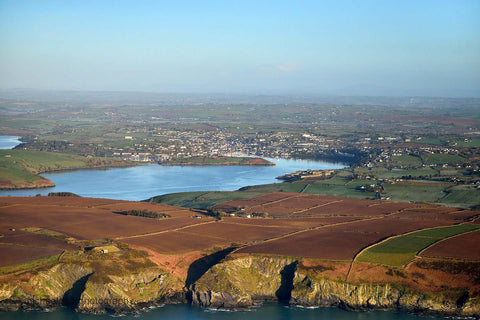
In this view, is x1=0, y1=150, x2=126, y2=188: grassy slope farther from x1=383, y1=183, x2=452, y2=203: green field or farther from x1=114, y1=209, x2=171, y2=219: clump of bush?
x1=383, y1=183, x2=452, y2=203: green field

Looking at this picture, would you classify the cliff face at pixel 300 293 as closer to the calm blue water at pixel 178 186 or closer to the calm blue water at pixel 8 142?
the calm blue water at pixel 178 186

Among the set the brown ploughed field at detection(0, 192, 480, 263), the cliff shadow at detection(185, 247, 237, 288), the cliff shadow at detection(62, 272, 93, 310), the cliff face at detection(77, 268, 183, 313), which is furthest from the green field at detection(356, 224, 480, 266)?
the cliff shadow at detection(62, 272, 93, 310)

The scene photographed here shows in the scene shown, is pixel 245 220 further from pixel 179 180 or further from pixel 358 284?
pixel 179 180

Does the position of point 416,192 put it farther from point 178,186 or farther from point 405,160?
point 405,160

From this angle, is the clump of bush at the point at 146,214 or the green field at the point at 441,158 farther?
the green field at the point at 441,158

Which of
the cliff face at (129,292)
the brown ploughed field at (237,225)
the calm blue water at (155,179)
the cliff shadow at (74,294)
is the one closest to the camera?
the cliff face at (129,292)

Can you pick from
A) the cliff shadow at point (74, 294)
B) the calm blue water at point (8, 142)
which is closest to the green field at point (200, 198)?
the cliff shadow at point (74, 294)

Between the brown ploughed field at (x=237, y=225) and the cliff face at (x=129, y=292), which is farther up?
the brown ploughed field at (x=237, y=225)
